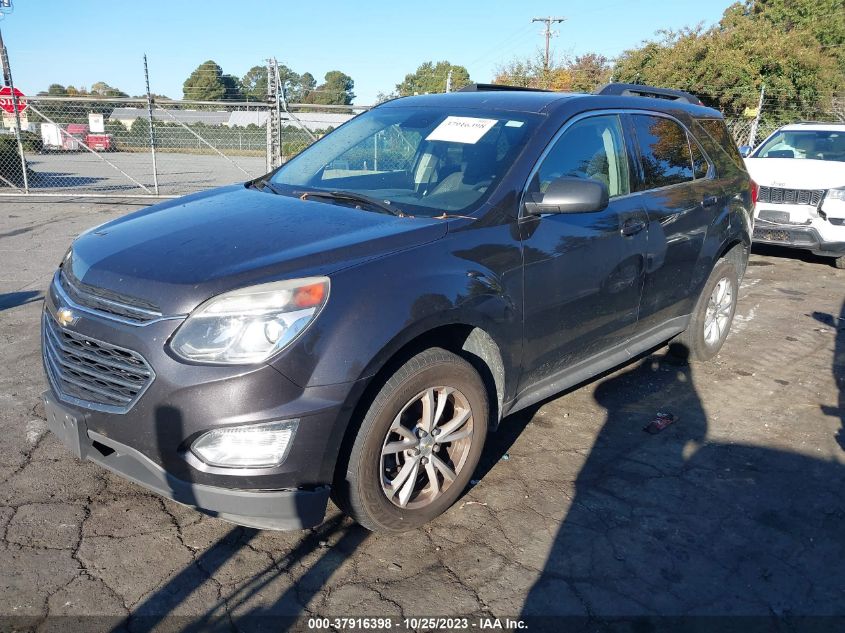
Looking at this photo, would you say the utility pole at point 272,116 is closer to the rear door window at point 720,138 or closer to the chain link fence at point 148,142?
the chain link fence at point 148,142

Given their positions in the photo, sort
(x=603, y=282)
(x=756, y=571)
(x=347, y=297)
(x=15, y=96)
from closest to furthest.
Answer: (x=347, y=297) < (x=756, y=571) < (x=603, y=282) < (x=15, y=96)

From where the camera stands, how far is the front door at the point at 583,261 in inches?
137

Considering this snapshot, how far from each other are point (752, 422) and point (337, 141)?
3221 mm

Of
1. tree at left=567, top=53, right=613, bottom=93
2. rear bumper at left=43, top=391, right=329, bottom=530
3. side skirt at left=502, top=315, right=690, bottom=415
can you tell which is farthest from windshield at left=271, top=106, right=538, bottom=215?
tree at left=567, top=53, right=613, bottom=93

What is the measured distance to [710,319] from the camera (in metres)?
5.44

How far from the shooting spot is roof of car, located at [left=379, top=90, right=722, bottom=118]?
12.7 ft

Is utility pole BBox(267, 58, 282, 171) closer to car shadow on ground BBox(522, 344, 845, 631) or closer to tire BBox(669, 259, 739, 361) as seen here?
tire BBox(669, 259, 739, 361)

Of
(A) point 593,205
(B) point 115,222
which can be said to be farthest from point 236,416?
(A) point 593,205

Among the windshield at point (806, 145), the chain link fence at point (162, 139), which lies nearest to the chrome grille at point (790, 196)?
the windshield at point (806, 145)

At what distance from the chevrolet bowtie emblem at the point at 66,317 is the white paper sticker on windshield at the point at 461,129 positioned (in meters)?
2.07

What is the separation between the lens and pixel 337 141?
445 cm

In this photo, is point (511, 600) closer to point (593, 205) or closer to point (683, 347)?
point (593, 205)

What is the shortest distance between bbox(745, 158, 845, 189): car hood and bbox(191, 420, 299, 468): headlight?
8.38m

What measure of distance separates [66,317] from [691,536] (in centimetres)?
291
